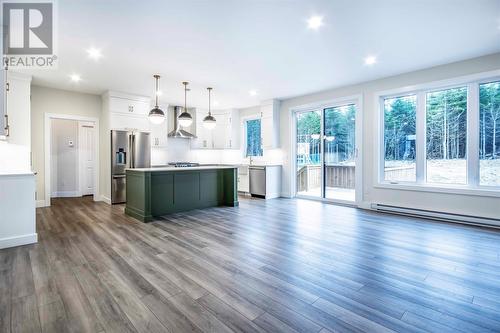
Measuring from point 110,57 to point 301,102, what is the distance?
4.56 meters

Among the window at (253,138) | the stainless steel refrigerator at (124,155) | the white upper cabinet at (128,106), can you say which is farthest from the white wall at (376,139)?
the stainless steel refrigerator at (124,155)

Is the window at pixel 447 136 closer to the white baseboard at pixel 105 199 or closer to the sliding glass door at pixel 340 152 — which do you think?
the sliding glass door at pixel 340 152

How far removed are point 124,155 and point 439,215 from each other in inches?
275

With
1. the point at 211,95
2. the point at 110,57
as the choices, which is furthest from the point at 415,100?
the point at 110,57

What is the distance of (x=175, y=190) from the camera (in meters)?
4.93

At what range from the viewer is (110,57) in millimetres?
4016

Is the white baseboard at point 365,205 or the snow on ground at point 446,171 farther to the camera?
the white baseboard at point 365,205

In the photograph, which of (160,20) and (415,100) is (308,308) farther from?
(415,100)

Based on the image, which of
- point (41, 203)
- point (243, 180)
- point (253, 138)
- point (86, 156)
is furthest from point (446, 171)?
point (86, 156)

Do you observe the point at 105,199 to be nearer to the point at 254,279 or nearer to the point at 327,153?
the point at 254,279

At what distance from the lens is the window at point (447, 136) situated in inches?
174

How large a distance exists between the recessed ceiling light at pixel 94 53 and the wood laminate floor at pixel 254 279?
278 cm

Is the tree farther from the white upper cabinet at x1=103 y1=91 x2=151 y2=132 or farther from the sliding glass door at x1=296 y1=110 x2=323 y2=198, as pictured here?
the white upper cabinet at x1=103 y1=91 x2=151 y2=132

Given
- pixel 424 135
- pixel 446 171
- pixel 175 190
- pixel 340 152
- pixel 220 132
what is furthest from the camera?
pixel 220 132
